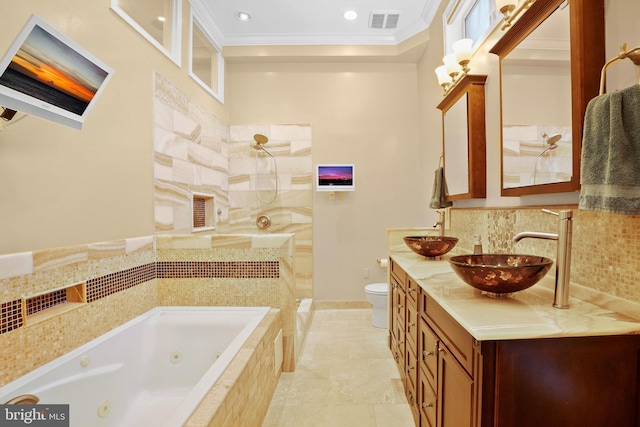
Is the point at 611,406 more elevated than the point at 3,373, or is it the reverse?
the point at 611,406

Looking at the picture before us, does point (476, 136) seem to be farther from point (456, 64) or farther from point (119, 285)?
point (119, 285)

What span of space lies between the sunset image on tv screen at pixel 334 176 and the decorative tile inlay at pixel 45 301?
8.43ft

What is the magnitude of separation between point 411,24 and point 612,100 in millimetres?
2931

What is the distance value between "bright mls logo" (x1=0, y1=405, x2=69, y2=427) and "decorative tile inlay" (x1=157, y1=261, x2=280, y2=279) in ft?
3.49

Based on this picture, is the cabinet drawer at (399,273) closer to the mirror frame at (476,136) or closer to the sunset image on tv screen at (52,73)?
the mirror frame at (476,136)

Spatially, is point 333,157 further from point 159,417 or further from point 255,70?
point 159,417

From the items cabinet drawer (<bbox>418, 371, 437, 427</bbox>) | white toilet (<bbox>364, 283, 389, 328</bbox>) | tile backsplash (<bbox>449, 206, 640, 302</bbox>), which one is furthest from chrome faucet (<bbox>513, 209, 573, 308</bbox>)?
white toilet (<bbox>364, 283, 389, 328</bbox>)

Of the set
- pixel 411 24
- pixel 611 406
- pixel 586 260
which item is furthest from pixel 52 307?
pixel 411 24

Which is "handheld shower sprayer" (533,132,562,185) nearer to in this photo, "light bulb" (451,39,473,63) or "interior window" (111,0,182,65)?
"light bulb" (451,39,473,63)

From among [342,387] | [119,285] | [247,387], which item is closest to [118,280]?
[119,285]

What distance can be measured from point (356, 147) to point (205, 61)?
197cm

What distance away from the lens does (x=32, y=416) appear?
3.84ft

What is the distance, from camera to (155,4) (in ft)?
8.19

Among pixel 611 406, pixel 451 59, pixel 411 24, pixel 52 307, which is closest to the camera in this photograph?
pixel 611 406
